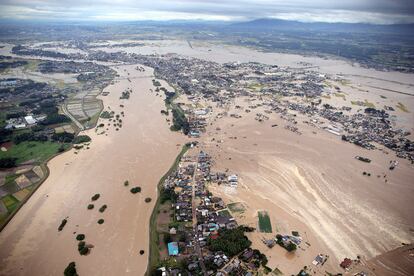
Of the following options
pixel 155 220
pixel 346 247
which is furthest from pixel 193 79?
pixel 346 247

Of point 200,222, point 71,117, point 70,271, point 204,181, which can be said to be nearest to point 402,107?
point 204,181

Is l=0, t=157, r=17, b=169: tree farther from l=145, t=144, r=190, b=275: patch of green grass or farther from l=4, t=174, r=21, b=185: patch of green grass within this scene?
l=145, t=144, r=190, b=275: patch of green grass

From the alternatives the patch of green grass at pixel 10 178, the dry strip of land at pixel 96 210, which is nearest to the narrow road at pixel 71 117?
the dry strip of land at pixel 96 210

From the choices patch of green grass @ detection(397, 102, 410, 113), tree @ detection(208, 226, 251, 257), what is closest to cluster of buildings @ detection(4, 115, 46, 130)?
tree @ detection(208, 226, 251, 257)

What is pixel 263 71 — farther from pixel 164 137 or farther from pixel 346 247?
pixel 346 247

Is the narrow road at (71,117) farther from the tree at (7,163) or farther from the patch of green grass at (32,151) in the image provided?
the tree at (7,163)

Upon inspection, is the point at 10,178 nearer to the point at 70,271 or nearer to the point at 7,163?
the point at 7,163
